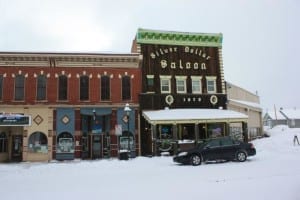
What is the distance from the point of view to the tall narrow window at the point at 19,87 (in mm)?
25594

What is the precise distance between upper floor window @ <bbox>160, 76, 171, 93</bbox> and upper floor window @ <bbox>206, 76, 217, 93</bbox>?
3726 millimetres

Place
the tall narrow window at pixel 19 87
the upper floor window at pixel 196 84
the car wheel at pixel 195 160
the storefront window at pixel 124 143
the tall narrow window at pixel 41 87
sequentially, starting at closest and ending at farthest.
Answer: the car wheel at pixel 195 160 → the tall narrow window at pixel 19 87 → the tall narrow window at pixel 41 87 → the storefront window at pixel 124 143 → the upper floor window at pixel 196 84

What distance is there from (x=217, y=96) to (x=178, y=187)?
768 inches

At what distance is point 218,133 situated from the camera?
94.9ft

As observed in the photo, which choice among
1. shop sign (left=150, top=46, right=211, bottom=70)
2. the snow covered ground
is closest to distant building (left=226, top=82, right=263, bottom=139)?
shop sign (left=150, top=46, right=211, bottom=70)

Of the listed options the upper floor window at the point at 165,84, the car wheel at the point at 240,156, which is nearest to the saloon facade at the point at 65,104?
the upper floor window at the point at 165,84

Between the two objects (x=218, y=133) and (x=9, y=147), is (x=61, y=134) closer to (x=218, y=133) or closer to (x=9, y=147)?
(x=9, y=147)

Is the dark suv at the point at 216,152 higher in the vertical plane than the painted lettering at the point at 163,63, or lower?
lower

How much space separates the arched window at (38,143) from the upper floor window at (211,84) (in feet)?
48.9

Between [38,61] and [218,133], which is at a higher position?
[38,61]

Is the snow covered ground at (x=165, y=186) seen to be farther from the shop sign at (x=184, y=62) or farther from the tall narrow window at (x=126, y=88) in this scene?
the shop sign at (x=184, y=62)

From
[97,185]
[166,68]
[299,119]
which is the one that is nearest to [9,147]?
[166,68]

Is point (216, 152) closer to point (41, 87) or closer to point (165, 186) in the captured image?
point (165, 186)

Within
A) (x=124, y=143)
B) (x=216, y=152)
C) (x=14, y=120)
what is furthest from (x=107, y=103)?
(x=216, y=152)
